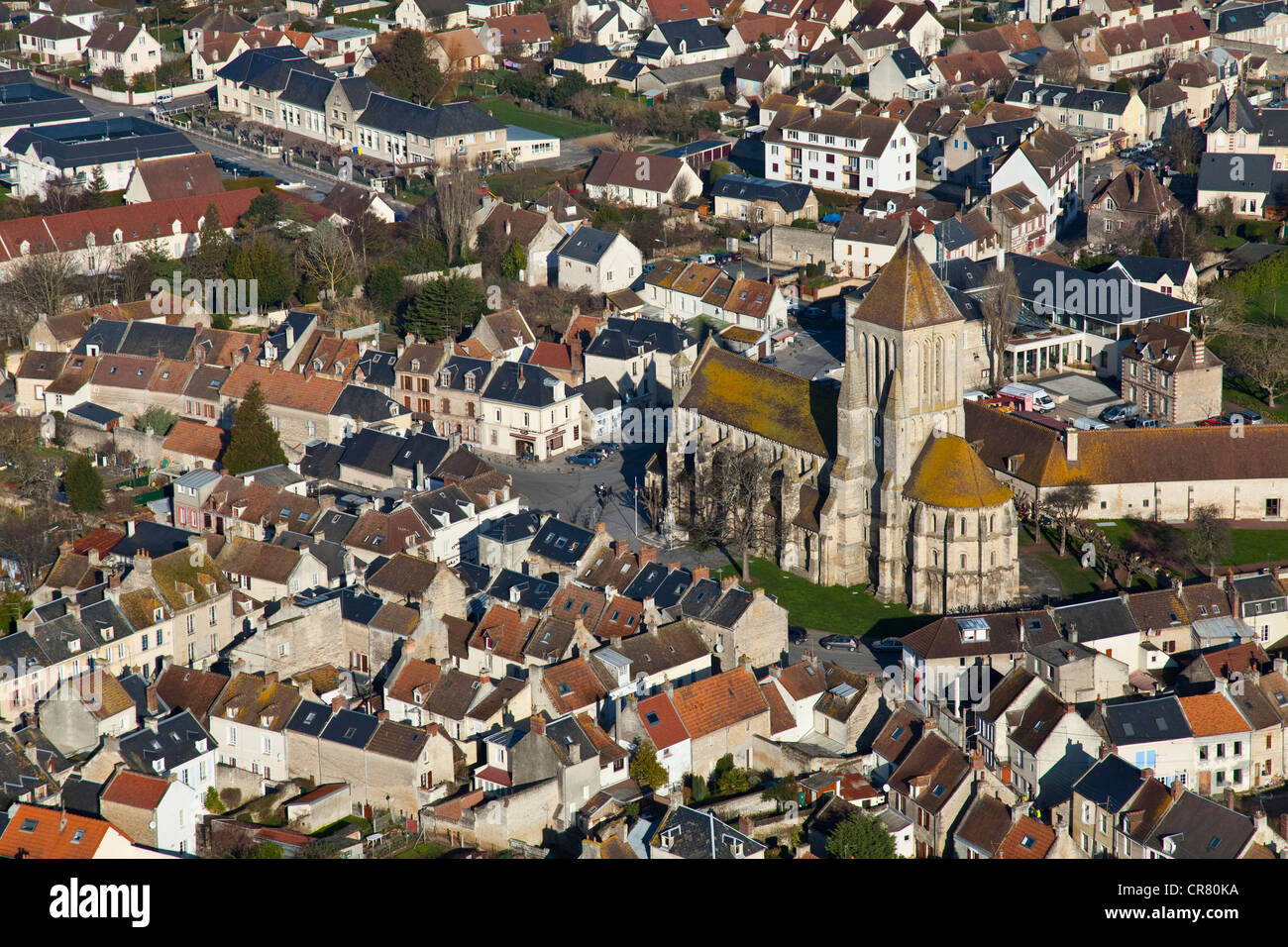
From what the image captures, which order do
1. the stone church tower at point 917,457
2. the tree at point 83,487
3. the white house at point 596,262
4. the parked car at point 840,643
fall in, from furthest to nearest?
the white house at point 596,262, the tree at point 83,487, the stone church tower at point 917,457, the parked car at point 840,643

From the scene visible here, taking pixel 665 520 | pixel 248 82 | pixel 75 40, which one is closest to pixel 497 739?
pixel 665 520

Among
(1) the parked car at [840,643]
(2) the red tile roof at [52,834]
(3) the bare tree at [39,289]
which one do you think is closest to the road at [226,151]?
(3) the bare tree at [39,289]

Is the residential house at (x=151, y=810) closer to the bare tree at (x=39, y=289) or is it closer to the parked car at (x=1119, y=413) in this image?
the bare tree at (x=39, y=289)

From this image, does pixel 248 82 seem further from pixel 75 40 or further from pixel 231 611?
pixel 231 611

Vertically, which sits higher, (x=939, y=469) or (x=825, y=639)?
(x=939, y=469)

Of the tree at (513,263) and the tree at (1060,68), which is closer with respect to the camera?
the tree at (513,263)

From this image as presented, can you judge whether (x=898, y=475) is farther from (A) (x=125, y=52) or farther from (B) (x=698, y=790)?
(A) (x=125, y=52)

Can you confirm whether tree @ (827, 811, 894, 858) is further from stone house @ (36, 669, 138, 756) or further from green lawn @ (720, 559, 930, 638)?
stone house @ (36, 669, 138, 756)
